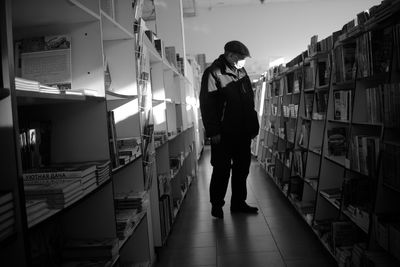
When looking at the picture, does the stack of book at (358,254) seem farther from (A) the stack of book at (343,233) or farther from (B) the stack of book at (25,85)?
(B) the stack of book at (25,85)

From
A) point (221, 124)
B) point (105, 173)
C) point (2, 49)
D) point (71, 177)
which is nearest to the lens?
point (2, 49)

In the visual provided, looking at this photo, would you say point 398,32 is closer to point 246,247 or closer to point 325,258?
point 325,258

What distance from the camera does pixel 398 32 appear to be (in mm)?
1507

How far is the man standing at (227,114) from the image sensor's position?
315cm

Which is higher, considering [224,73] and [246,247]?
[224,73]

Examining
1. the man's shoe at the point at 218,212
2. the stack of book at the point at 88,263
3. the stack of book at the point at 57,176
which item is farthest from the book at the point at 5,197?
the man's shoe at the point at 218,212

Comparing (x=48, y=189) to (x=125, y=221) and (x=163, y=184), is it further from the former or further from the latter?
(x=163, y=184)

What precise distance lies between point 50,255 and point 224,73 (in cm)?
226

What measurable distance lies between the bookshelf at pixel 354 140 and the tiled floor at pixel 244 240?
0.17 metres

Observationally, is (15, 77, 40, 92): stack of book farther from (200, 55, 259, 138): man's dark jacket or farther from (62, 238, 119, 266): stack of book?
(200, 55, 259, 138): man's dark jacket

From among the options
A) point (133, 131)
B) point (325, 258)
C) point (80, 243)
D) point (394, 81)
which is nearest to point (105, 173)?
point (80, 243)

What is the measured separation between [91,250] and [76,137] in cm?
53

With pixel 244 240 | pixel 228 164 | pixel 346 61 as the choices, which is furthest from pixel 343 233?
pixel 228 164

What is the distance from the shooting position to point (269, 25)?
10.1 m
